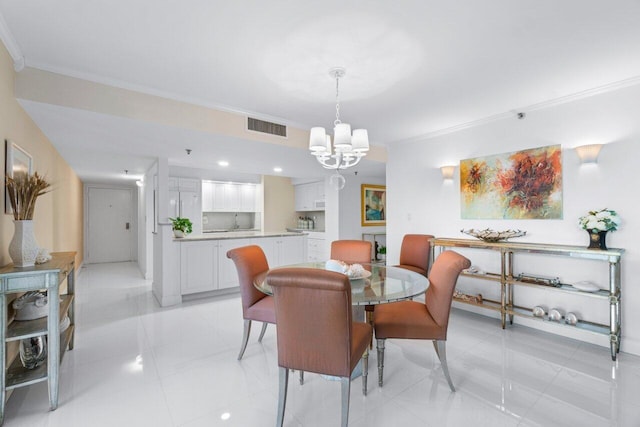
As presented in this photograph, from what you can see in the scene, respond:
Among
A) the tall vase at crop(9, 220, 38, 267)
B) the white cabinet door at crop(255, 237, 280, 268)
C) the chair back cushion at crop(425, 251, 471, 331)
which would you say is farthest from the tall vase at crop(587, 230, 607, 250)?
the tall vase at crop(9, 220, 38, 267)

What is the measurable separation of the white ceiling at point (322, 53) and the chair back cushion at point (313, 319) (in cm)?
148

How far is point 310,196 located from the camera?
6906 millimetres

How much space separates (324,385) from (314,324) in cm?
84

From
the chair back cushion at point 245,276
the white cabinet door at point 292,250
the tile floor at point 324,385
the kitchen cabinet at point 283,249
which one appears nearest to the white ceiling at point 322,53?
the chair back cushion at point 245,276

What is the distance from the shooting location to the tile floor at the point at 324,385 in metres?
1.80

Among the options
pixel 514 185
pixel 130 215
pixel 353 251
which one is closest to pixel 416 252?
pixel 353 251

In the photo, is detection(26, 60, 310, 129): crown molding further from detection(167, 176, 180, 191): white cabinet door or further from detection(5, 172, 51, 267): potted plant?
detection(167, 176, 180, 191): white cabinet door

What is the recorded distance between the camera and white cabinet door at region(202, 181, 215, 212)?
658cm

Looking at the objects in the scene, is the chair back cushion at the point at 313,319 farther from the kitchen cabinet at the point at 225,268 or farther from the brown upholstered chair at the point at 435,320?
the kitchen cabinet at the point at 225,268

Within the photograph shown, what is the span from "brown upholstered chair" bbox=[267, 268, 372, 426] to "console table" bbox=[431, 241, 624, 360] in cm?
225

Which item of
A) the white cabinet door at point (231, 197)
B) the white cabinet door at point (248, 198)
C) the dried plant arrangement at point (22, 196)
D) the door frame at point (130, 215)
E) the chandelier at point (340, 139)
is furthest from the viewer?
the door frame at point (130, 215)

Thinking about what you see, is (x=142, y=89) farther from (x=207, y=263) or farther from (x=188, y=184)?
(x=188, y=184)

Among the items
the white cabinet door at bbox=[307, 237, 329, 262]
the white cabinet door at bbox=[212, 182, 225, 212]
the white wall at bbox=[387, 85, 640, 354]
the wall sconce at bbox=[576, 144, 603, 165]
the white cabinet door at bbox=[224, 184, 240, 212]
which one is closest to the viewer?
the white wall at bbox=[387, 85, 640, 354]

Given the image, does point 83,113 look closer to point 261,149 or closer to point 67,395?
point 261,149
